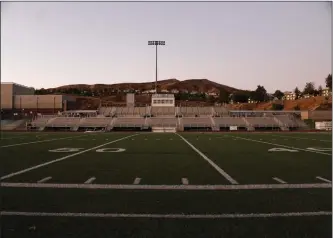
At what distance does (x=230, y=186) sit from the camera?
7.80 m

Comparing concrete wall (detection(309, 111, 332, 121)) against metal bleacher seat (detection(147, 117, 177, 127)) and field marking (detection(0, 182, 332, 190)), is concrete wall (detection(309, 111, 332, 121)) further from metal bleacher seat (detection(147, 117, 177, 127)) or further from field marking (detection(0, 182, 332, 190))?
field marking (detection(0, 182, 332, 190))

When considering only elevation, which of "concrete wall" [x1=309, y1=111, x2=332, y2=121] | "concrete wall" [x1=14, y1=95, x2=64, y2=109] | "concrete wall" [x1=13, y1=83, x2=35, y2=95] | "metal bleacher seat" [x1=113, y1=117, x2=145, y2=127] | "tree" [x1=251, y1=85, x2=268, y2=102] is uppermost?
"tree" [x1=251, y1=85, x2=268, y2=102]

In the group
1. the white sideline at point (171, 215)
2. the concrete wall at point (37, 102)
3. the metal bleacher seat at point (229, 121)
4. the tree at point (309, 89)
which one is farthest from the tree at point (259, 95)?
the white sideline at point (171, 215)

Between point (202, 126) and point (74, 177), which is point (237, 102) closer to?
point (202, 126)

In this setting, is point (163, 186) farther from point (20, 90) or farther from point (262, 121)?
point (20, 90)

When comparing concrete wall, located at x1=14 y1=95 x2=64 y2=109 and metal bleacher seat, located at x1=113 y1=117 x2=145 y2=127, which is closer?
metal bleacher seat, located at x1=113 y1=117 x2=145 y2=127

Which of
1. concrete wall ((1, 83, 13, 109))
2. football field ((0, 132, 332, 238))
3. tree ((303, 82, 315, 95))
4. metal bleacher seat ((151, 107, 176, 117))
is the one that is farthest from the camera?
tree ((303, 82, 315, 95))

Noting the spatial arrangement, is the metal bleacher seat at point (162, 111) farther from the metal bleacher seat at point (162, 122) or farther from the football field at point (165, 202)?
the football field at point (165, 202)

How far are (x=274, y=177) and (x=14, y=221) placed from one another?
6.27m

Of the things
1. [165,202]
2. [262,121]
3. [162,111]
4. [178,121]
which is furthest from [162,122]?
[165,202]

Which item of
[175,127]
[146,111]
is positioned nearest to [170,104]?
[146,111]

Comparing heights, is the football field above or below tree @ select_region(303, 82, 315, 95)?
below

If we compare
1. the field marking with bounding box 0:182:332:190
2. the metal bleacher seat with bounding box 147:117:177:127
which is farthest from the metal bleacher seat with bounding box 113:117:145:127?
the field marking with bounding box 0:182:332:190

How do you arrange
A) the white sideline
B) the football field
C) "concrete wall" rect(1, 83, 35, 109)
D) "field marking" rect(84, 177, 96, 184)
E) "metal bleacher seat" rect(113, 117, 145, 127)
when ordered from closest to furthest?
the football field, the white sideline, "field marking" rect(84, 177, 96, 184), "metal bleacher seat" rect(113, 117, 145, 127), "concrete wall" rect(1, 83, 35, 109)
